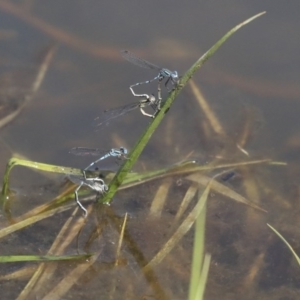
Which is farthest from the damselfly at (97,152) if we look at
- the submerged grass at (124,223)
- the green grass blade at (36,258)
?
the green grass blade at (36,258)

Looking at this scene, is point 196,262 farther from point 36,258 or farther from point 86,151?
point 86,151

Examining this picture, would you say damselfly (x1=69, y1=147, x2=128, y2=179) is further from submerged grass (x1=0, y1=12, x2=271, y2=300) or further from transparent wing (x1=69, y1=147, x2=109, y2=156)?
submerged grass (x1=0, y1=12, x2=271, y2=300)

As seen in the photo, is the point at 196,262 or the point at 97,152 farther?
the point at 97,152

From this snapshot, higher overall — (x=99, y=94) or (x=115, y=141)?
(x=99, y=94)

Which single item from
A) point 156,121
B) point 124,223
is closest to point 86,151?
point 124,223

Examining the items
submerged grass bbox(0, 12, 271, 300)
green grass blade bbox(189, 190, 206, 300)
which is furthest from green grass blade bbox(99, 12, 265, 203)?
green grass blade bbox(189, 190, 206, 300)

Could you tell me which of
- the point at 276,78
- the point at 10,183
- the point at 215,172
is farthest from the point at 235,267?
the point at 276,78

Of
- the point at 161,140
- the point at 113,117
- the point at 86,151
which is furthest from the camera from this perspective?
the point at 161,140

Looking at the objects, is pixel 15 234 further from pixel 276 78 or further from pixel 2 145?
pixel 276 78
